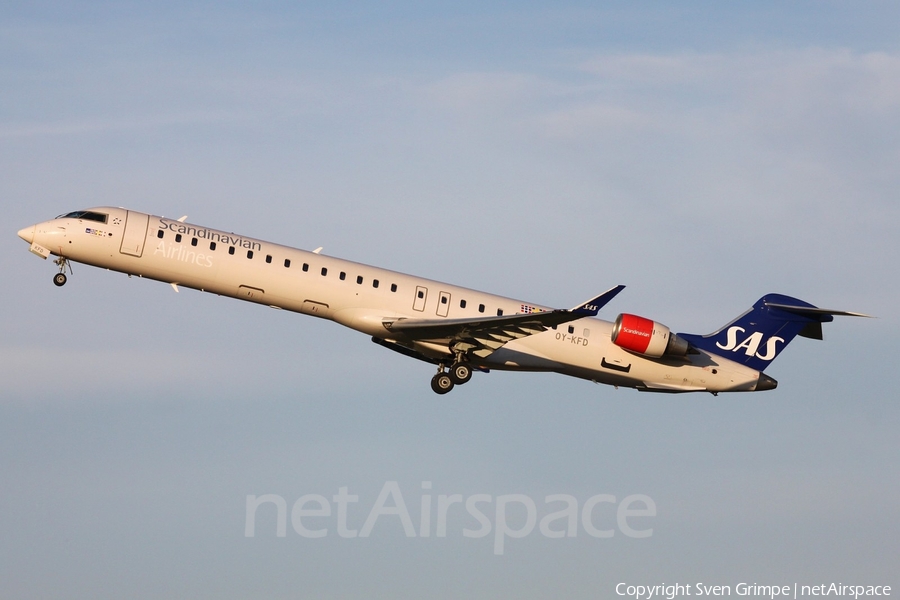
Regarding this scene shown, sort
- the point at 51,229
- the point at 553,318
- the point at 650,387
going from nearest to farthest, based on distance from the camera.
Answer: the point at 553,318 < the point at 51,229 < the point at 650,387

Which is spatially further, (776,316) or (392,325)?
(776,316)

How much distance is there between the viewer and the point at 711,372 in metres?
37.6

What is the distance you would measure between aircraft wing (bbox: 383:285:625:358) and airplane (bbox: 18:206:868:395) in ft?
0.13

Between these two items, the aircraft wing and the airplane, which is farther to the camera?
the airplane

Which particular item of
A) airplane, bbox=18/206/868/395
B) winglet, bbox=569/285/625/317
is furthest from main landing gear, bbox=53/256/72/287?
winglet, bbox=569/285/625/317

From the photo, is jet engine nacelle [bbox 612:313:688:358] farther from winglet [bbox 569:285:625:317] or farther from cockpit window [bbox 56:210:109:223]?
cockpit window [bbox 56:210:109:223]

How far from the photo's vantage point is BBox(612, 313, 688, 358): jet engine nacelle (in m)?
36.0

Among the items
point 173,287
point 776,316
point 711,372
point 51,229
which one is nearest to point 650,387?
point 711,372

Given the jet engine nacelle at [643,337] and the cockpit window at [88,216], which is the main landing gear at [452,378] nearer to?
the jet engine nacelle at [643,337]

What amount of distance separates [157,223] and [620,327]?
13838 millimetres

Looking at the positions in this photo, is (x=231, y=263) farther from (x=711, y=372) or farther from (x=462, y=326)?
(x=711, y=372)

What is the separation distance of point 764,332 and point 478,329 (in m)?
10.5

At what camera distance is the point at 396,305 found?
115 ft

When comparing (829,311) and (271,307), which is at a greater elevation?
(829,311)
